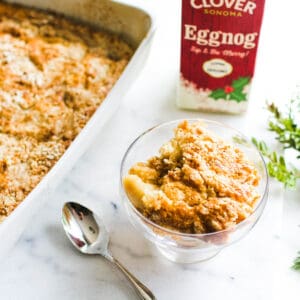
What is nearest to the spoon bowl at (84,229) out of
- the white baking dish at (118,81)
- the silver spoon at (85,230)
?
the silver spoon at (85,230)

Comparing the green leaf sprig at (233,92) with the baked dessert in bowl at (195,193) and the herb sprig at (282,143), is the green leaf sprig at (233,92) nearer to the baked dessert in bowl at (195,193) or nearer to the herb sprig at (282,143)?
the herb sprig at (282,143)

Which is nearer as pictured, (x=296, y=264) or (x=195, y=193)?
(x=195, y=193)

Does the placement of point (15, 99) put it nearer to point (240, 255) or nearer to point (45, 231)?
point (45, 231)

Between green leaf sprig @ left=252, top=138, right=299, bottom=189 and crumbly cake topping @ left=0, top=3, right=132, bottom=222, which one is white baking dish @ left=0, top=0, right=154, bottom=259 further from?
green leaf sprig @ left=252, top=138, right=299, bottom=189

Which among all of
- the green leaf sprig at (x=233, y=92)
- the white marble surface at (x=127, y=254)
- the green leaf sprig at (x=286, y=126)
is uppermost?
the green leaf sprig at (x=233, y=92)

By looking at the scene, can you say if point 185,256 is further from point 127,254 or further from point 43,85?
point 43,85

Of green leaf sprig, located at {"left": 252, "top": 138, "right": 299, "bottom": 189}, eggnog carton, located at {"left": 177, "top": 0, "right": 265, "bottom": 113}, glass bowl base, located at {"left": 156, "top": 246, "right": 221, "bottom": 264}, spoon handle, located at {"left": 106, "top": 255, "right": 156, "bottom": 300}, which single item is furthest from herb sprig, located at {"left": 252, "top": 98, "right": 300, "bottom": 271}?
spoon handle, located at {"left": 106, "top": 255, "right": 156, "bottom": 300}

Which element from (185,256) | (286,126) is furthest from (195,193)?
(286,126)
